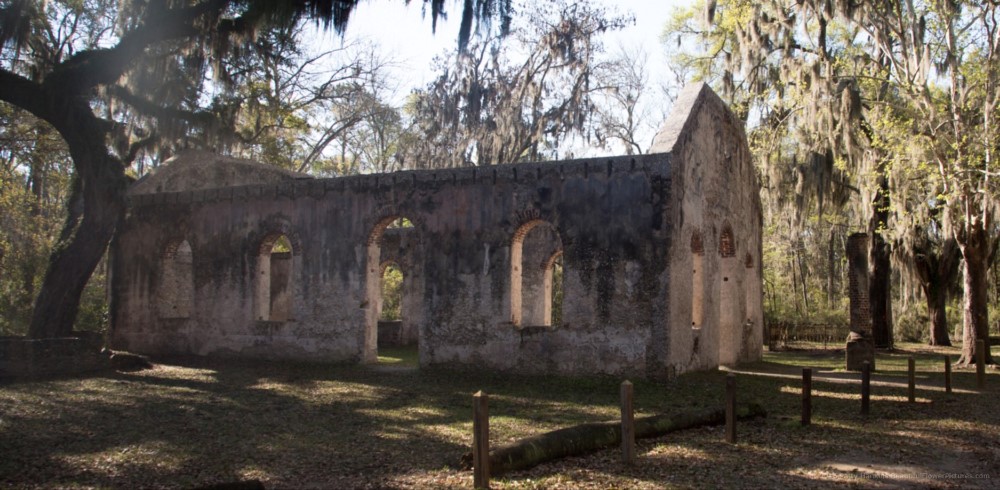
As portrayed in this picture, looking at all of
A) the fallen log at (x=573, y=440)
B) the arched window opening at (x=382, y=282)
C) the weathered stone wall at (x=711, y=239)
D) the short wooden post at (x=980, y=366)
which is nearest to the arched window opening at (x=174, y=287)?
the arched window opening at (x=382, y=282)

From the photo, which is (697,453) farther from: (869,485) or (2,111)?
(2,111)

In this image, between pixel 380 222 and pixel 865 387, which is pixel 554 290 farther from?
pixel 865 387

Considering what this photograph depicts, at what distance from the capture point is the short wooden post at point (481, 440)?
648cm

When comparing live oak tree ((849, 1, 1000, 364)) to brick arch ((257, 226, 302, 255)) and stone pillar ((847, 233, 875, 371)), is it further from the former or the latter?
brick arch ((257, 226, 302, 255))

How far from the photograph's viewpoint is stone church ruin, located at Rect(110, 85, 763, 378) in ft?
45.3

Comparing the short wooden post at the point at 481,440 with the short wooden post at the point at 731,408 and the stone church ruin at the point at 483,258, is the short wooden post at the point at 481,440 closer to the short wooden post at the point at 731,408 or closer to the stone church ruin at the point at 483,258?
the short wooden post at the point at 731,408

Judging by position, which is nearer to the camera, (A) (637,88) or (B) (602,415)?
(B) (602,415)

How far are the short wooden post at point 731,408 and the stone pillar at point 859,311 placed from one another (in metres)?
10.0

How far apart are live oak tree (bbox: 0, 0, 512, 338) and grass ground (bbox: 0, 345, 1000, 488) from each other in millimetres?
3966

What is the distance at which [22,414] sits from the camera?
1034 cm

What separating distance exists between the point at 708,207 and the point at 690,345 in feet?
10.5

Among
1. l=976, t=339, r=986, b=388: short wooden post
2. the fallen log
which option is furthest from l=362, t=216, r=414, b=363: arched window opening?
l=976, t=339, r=986, b=388: short wooden post

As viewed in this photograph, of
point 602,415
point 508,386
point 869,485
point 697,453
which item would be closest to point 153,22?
point 508,386

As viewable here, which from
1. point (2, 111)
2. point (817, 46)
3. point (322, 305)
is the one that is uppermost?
point (817, 46)
